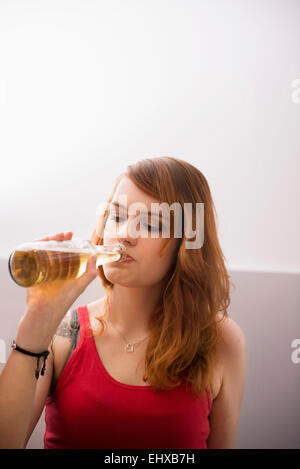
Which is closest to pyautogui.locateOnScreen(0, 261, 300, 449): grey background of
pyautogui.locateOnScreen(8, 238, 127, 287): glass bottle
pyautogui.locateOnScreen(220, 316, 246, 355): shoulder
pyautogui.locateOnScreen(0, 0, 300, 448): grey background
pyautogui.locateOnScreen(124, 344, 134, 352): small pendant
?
pyautogui.locateOnScreen(0, 0, 300, 448): grey background

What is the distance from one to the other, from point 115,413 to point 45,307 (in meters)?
0.29

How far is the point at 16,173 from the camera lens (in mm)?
1298

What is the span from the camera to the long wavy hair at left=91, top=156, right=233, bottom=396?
837 mm

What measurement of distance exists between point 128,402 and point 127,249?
0.32 m

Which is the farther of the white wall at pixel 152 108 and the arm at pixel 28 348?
the white wall at pixel 152 108

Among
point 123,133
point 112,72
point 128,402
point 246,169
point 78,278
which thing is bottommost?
point 128,402

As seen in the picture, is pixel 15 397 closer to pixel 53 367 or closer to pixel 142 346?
pixel 53 367

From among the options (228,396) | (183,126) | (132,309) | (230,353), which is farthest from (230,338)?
(183,126)

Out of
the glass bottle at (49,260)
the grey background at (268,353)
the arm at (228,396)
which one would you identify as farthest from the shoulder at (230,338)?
the glass bottle at (49,260)

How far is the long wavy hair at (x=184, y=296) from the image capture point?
2.75 ft

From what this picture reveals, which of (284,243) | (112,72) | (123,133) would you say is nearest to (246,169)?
A: (284,243)

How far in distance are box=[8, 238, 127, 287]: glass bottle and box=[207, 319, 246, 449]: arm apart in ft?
1.42

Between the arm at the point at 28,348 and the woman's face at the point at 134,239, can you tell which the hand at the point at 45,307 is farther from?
the woman's face at the point at 134,239

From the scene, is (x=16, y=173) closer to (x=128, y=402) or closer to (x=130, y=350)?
(x=130, y=350)
